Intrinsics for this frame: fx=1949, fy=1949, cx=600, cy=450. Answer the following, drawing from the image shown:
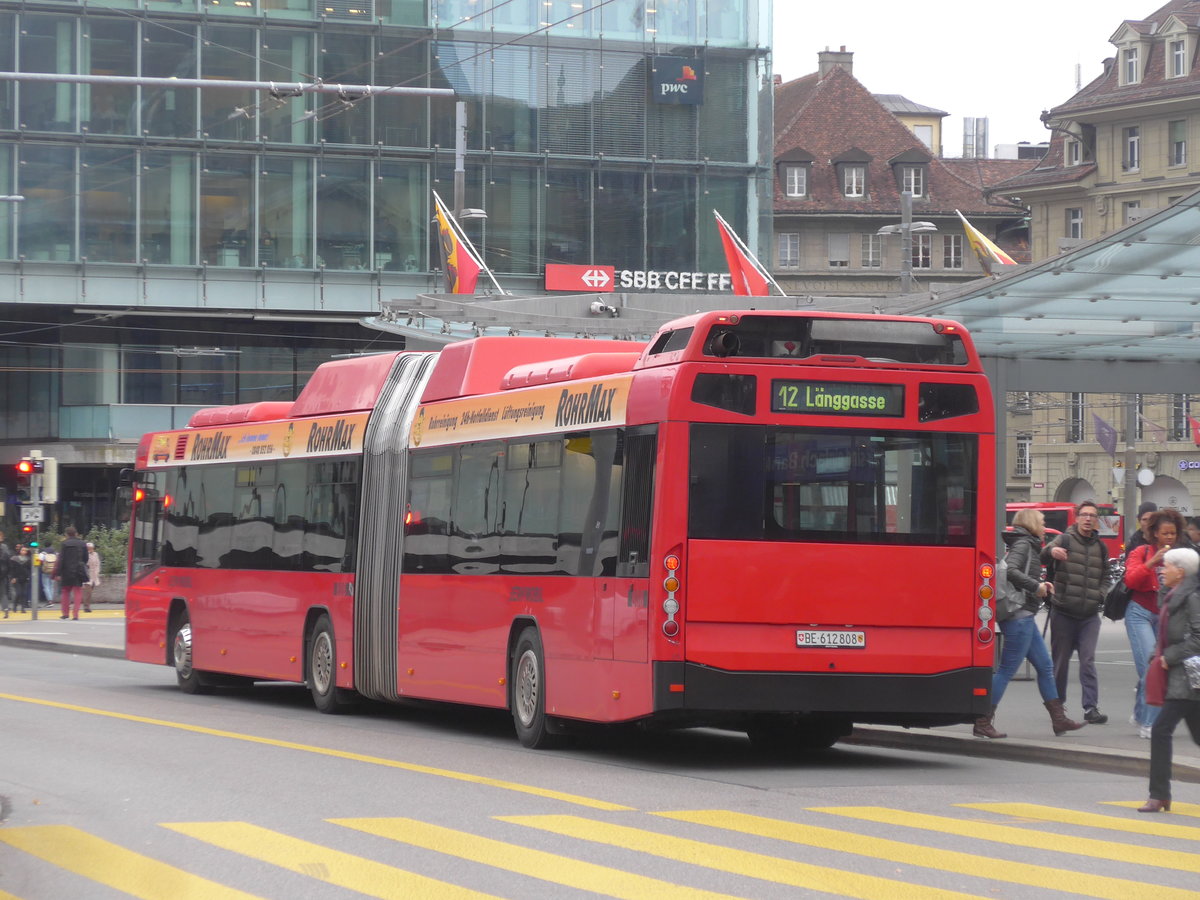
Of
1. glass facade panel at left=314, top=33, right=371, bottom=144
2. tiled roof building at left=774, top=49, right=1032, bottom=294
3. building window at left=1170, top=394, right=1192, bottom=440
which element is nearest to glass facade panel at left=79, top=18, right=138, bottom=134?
glass facade panel at left=314, top=33, right=371, bottom=144

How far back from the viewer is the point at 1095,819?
34.2 ft

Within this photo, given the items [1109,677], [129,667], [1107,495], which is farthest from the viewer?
[1107,495]

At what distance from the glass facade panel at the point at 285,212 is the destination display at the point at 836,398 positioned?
4222 centimetres

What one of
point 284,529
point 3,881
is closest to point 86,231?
point 284,529

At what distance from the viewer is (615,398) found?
13.4 metres

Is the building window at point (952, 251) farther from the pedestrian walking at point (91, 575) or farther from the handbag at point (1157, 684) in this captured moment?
the handbag at point (1157, 684)

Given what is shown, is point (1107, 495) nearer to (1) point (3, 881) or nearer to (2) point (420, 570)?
(2) point (420, 570)

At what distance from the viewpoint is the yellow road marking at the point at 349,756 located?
36.5ft

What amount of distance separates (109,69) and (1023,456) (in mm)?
48978

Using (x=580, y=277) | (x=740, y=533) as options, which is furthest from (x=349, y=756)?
(x=580, y=277)

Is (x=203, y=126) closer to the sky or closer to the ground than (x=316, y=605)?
closer to the sky

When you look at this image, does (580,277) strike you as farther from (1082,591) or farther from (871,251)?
(1082,591)

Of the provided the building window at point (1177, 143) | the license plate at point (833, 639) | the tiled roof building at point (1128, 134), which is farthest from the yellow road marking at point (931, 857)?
the building window at point (1177, 143)

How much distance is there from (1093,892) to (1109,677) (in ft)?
46.8
